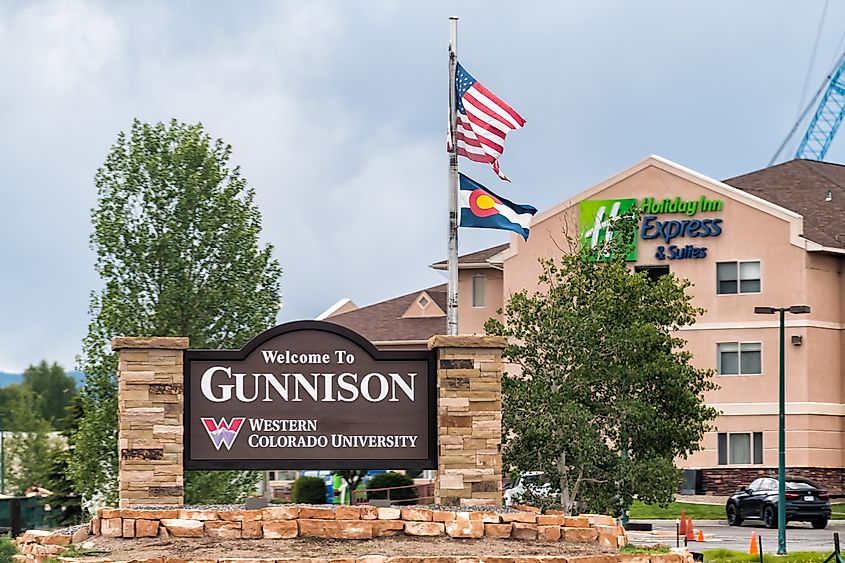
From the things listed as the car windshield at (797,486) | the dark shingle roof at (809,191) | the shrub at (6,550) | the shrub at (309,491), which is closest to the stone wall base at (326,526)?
the shrub at (6,550)

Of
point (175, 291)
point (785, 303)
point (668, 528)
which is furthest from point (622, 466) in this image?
point (785, 303)

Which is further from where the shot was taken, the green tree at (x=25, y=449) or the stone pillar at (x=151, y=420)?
the green tree at (x=25, y=449)

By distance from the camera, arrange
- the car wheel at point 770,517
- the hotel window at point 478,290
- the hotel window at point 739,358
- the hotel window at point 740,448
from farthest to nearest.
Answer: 1. the hotel window at point 478,290
2. the hotel window at point 739,358
3. the hotel window at point 740,448
4. the car wheel at point 770,517

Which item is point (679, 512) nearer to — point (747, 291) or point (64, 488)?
point (747, 291)

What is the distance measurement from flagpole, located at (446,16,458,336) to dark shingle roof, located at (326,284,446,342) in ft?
120

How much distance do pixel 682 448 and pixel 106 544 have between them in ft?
40.6

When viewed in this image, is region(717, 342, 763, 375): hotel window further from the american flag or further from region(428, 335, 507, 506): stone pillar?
region(428, 335, 507, 506): stone pillar

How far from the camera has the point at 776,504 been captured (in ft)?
142

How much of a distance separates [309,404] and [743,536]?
21879 mm

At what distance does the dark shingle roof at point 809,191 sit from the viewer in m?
56.3

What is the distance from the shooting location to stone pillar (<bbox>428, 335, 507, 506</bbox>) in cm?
2156

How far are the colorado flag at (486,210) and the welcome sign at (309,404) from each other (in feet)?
19.3

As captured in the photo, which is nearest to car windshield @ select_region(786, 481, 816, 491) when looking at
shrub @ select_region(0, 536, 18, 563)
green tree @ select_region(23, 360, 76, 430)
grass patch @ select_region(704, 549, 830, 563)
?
grass patch @ select_region(704, 549, 830, 563)

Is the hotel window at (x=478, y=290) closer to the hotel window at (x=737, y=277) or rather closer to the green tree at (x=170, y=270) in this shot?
the hotel window at (x=737, y=277)
